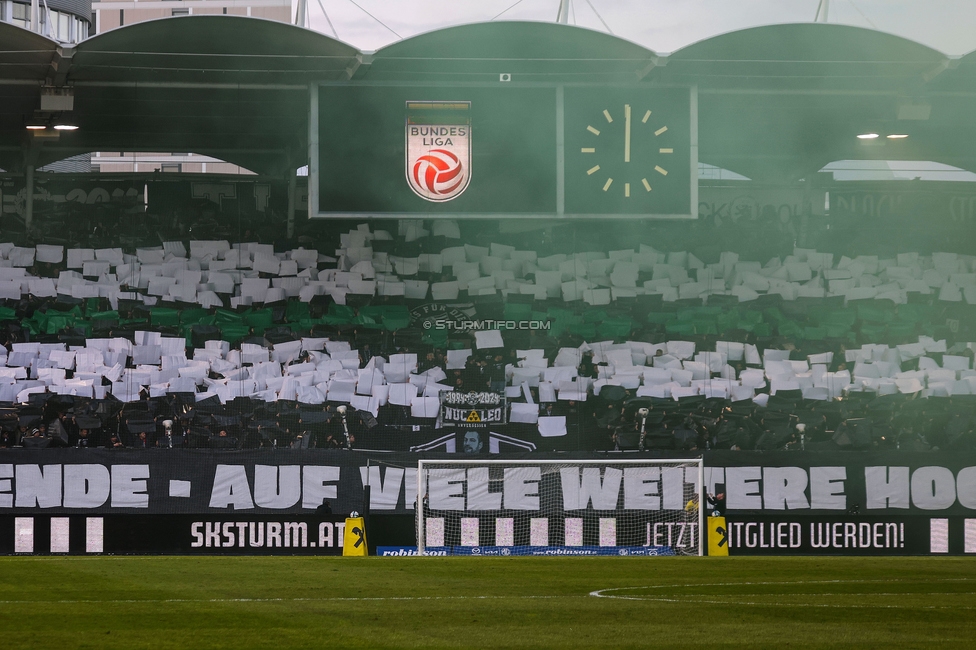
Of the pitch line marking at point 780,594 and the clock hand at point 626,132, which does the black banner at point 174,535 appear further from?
the pitch line marking at point 780,594

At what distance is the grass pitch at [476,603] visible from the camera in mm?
8180

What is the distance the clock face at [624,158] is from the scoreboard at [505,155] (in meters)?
0.01

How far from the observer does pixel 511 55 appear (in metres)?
15.2

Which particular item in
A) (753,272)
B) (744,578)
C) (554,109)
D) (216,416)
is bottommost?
(744,578)

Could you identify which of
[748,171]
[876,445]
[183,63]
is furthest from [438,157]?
[748,171]

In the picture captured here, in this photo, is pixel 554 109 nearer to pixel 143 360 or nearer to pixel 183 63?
pixel 183 63

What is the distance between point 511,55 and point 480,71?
50 centimetres

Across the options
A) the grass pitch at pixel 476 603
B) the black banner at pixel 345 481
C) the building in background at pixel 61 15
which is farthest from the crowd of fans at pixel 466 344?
the building in background at pixel 61 15

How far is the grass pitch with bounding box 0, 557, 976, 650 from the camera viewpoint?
818 cm

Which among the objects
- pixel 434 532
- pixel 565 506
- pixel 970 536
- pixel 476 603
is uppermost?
pixel 476 603

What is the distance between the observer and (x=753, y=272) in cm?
2156

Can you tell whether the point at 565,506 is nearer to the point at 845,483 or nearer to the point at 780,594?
the point at 845,483

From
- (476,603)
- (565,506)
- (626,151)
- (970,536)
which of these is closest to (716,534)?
(565,506)

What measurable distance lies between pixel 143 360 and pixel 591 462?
736cm
